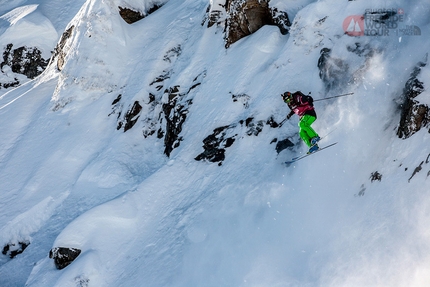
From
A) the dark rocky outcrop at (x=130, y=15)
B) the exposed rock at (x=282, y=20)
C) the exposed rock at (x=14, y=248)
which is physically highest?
the dark rocky outcrop at (x=130, y=15)

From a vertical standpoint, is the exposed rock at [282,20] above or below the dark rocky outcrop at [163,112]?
above

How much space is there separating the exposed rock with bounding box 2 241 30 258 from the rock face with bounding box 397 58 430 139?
1632 cm

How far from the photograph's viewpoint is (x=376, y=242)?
1062 centimetres

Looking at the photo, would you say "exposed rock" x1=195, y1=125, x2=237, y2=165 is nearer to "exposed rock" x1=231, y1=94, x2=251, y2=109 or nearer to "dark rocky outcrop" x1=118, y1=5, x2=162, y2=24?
"exposed rock" x1=231, y1=94, x2=251, y2=109

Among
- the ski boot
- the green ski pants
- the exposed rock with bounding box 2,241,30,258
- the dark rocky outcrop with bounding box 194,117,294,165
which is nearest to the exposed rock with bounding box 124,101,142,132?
the dark rocky outcrop with bounding box 194,117,294,165

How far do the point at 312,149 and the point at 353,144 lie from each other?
4.35 ft

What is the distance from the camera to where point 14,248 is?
18750 mm

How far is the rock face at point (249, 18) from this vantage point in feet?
57.2

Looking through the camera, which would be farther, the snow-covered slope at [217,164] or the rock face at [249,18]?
the rock face at [249,18]

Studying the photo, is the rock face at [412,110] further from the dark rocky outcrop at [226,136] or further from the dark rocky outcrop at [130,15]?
the dark rocky outcrop at [130,15]

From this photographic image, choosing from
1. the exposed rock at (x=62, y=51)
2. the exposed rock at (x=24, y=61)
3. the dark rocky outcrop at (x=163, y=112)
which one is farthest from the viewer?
the exposed rock at (x=24, y=61)

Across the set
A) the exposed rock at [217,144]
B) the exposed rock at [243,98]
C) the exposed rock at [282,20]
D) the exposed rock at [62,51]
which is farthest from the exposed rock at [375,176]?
the exposed rock at [62,51]
